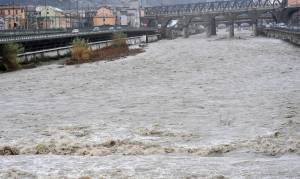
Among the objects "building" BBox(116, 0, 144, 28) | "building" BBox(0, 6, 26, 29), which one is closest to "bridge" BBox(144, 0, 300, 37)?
"building" BBox(116, 0, 144, 28)

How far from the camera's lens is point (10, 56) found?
174 feet

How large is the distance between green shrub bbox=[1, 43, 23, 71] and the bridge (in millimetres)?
105262

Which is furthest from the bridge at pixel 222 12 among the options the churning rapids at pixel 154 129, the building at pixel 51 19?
the churning rapids at pixel 154 129

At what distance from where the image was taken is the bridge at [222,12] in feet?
514

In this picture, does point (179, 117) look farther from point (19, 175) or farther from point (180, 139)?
point (19, 175)

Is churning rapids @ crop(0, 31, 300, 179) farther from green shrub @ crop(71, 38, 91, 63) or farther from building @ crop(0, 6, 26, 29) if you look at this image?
building @ crop(0, 6, 26, 29)

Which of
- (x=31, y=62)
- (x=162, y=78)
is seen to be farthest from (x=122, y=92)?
(x=31, y=62)

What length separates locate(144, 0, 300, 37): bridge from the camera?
6167 inches

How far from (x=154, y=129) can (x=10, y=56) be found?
35.9 m

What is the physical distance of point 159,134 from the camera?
745 inches

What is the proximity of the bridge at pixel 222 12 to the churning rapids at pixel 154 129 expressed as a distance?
400ft

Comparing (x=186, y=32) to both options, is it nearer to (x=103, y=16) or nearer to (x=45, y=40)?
(x=103, y=16)

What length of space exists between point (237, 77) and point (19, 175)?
1025 inches

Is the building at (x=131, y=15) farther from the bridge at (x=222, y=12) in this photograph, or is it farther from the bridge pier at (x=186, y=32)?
the bridge pier at (x=186, y=32)
